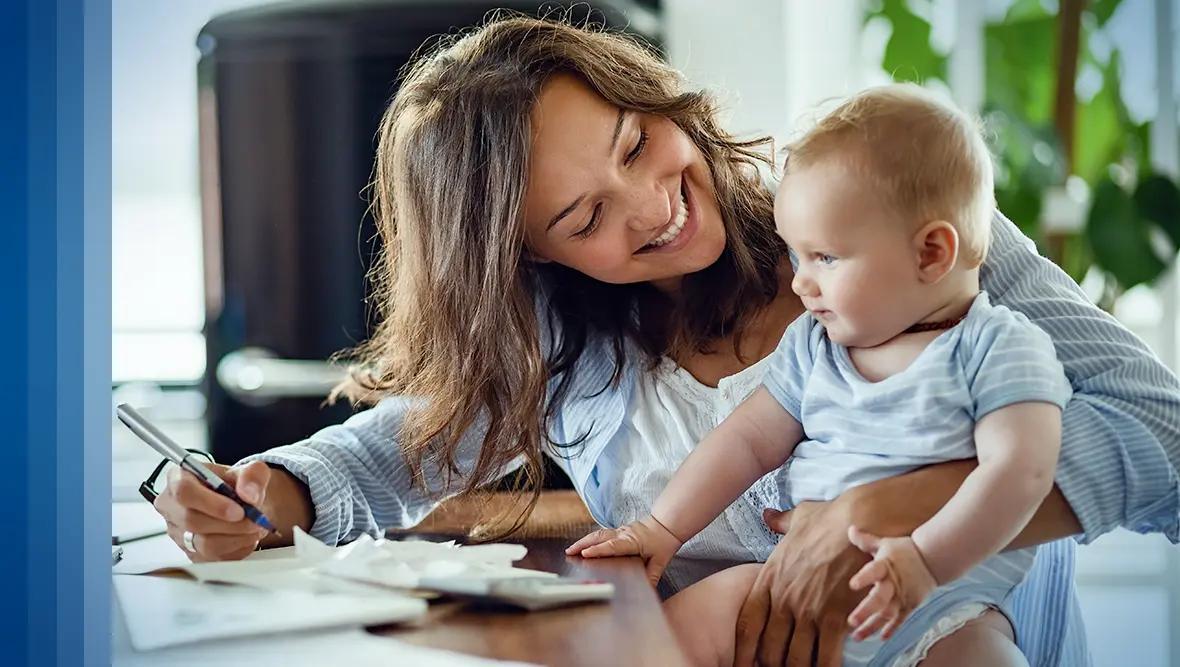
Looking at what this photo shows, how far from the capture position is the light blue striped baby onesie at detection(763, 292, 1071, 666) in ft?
3.25

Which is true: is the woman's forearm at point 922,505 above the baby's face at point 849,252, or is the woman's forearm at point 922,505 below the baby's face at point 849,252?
below

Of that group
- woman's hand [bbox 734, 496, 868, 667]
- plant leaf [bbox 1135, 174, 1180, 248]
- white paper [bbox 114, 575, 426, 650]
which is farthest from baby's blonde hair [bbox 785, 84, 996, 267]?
plant leaf [bbox 1135, 174, 1180, 248]

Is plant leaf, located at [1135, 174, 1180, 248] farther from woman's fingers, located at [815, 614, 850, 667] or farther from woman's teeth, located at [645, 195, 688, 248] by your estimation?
woman's fingers, located at [815, 614, 850, 667]

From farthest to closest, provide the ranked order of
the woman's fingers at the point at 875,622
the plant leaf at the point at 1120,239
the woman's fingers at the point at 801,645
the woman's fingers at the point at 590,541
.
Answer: the plant leaf at the point at 1120,239, the woman's fingers at the point at 590,541, the woman's fingers at the point at 801,645, the woman's fingers at the point at 875,622

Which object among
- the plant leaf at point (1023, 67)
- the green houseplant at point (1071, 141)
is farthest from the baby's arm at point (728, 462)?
the plant leaf at point (1023, 67)

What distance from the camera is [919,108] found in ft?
3.41

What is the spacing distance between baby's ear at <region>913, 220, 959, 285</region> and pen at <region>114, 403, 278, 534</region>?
591mm

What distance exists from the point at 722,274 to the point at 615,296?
0.48 feet

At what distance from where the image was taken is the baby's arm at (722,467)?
1158 millimetres

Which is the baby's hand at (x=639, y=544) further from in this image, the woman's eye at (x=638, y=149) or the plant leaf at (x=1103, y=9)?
the plant leaf at (x=1103, y=9)

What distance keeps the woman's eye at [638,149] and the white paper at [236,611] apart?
2.07 ft

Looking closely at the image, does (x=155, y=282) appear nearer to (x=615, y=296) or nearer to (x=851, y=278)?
(x=615, y=296)

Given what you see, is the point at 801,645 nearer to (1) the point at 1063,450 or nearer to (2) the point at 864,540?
(2) the point at 864,540

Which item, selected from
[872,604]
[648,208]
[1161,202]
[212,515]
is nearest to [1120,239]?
[1161,202]
